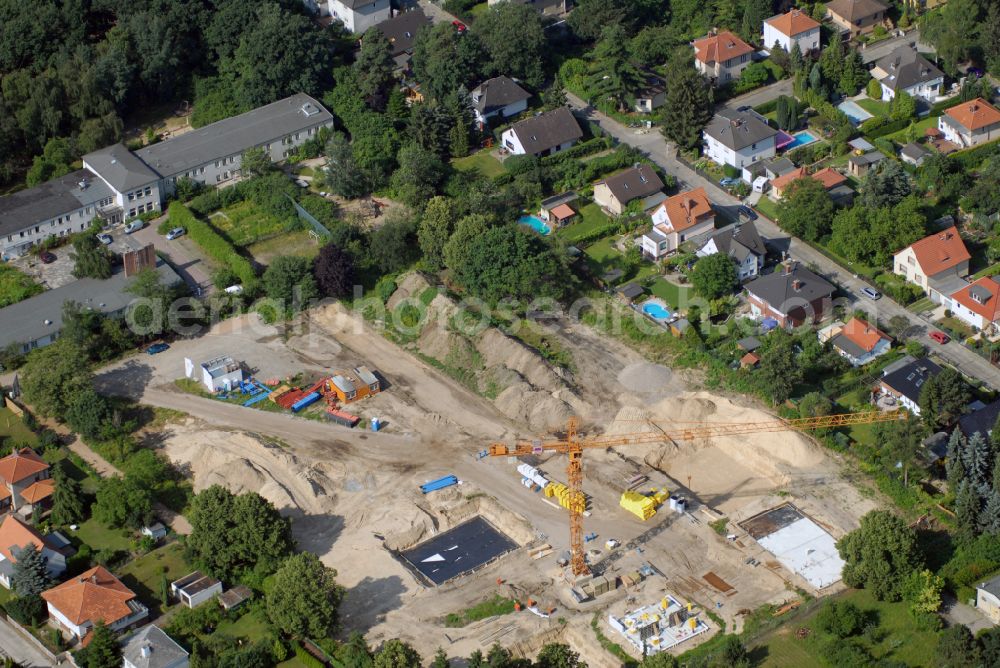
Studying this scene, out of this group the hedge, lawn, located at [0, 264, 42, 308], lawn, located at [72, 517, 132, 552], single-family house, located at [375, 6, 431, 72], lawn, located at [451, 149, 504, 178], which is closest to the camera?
lawn, located at [72, 517, 132, 552]

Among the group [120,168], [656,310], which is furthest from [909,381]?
[120,168]

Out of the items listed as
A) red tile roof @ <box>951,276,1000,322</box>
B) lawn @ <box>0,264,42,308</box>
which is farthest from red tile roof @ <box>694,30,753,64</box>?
lawn @ <box>0,264,42,308</box>

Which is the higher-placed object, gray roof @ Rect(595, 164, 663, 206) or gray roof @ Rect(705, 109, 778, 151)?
gray roof @ Rect(705, 109, 778, 151)

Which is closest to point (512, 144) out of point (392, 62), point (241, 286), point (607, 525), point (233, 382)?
point (392, 62)

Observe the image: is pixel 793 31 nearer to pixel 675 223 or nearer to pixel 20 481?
pixel 675 223

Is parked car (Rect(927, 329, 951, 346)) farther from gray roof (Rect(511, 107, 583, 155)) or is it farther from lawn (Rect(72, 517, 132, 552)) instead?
lawn (Rect(72, 517, 132, 552))

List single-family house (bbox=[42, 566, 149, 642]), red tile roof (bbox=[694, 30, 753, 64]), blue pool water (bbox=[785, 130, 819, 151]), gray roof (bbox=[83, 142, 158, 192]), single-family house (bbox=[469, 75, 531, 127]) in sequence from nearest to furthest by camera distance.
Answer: single-family house (bbox=[42, 566, 149, 642]) → gray roof (bbox=[83, 142, 158, 192]) → blue pool water (bbox=[785, 130, 819, 151]) → single-family house (bbox=[469, 75, 531, 127]) → red tile roof (bbox=[694, 30, 753, 64])

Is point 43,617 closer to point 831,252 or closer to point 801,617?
point 801,617

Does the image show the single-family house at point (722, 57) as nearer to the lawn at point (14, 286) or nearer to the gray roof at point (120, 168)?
the gray roof at point (120, 168)
